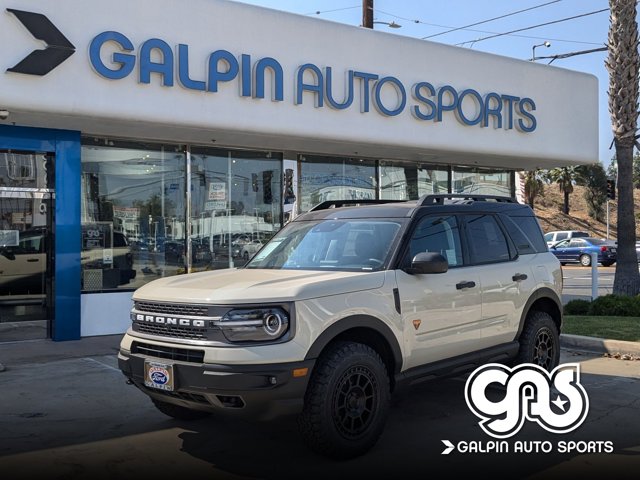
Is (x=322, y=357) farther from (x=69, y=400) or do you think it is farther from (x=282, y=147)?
(x=282, y=147)

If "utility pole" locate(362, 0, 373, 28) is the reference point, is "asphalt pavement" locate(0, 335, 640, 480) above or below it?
below

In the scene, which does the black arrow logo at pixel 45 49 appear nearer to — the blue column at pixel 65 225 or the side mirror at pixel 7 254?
the blue column at pixel 65 225

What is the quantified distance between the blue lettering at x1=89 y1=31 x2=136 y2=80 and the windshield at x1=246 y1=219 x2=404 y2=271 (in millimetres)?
4551

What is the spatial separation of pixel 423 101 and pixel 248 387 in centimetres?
943

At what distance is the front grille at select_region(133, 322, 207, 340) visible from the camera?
4.75 metres

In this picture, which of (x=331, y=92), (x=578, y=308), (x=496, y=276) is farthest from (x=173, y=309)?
(x=578, y=308)

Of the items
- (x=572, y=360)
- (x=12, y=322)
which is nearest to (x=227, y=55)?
(x=12, y=322)

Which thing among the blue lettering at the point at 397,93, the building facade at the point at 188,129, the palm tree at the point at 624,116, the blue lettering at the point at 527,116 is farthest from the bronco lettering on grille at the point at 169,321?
the palm tree at the point at 624,116

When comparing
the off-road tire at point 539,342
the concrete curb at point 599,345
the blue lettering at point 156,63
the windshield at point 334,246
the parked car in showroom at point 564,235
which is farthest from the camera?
the parked car in showroom at point 564,235

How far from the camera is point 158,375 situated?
15.8 ft

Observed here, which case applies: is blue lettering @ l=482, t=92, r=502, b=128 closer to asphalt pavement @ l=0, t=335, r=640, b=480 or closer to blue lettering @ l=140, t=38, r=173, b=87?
blue lettering @ l=140, t=38, r=173, b=87

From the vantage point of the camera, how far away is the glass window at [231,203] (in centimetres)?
1229

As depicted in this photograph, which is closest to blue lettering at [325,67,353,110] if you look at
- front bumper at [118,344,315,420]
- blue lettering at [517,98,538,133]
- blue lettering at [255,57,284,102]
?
blue lettering at [255,57,284,102]

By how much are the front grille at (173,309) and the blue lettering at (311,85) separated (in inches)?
260
